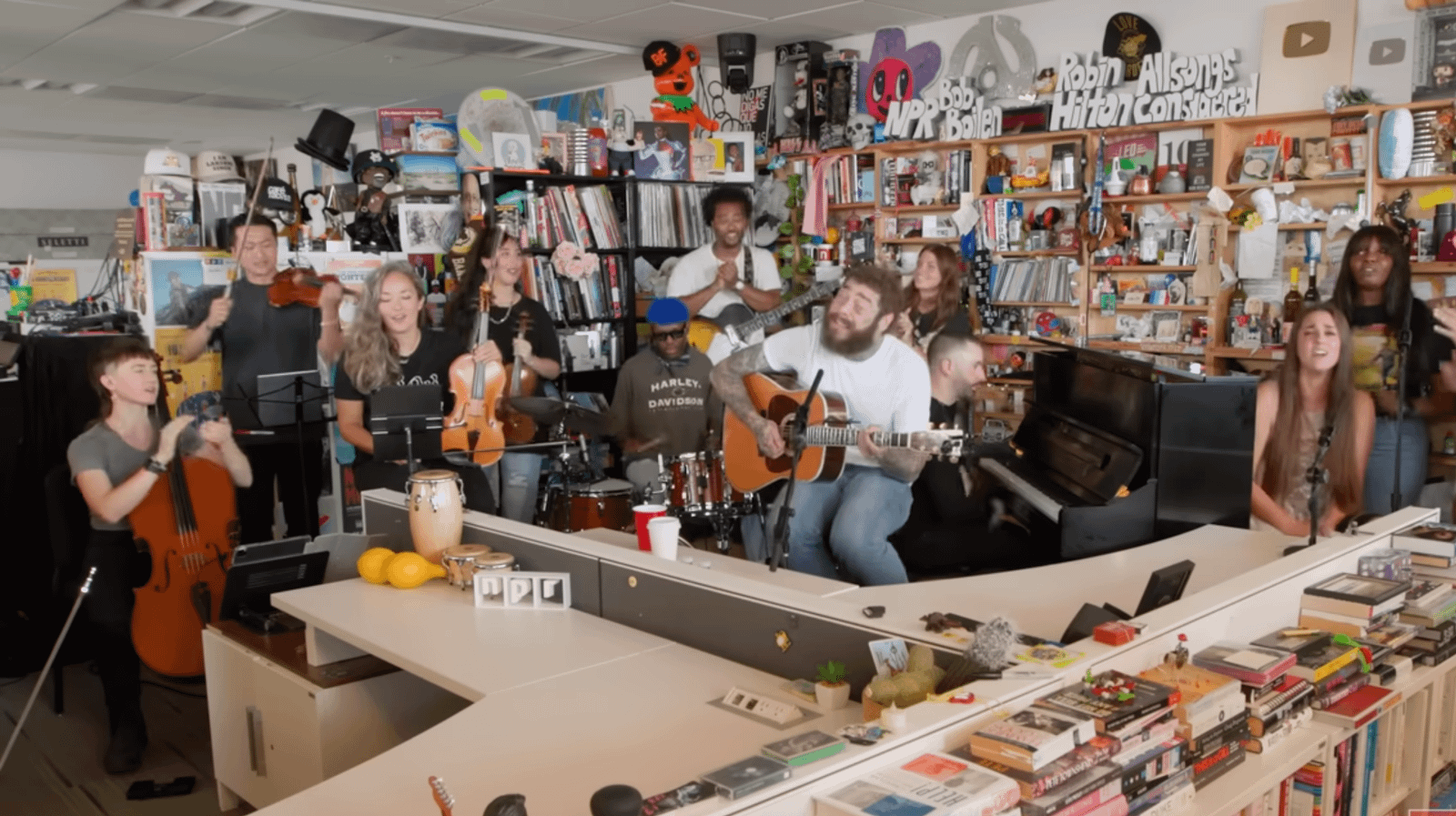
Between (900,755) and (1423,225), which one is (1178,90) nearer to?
(1423,225)

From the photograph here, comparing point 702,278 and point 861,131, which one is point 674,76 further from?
point 702,278

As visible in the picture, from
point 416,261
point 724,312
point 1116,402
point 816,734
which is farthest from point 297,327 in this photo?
point 816,734

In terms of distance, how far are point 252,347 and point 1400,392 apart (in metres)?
4.36

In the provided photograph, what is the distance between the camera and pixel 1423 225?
5.12 meters

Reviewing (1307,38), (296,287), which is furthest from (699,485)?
(1307,38)

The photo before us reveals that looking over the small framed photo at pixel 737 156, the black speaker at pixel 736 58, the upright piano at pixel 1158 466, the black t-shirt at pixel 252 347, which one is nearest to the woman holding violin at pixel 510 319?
the black t-shirt at pixel 252 347

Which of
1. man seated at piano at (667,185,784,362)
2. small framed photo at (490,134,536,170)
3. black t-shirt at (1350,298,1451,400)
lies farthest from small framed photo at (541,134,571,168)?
black t-shirt at (1350,298,1451,400)

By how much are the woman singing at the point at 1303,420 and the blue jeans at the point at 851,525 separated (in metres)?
1.09

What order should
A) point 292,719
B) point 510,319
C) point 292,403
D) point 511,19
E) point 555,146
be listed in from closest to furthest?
point 292,719 → point 292,403 → point 510,319 → point 555,146 → point 511,19

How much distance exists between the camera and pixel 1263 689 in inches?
76.5

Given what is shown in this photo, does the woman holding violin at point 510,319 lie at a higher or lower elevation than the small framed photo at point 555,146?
lower

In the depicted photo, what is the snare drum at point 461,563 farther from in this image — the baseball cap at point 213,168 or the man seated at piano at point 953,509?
the baseball cap at point 213,168

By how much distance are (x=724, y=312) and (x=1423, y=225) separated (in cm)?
321

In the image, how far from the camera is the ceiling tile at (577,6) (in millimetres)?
6145
